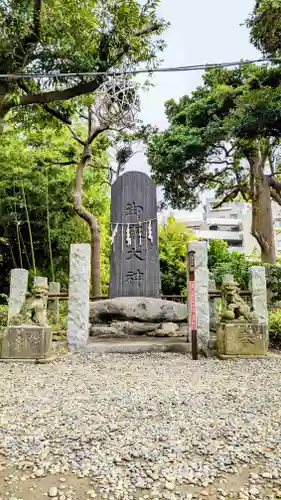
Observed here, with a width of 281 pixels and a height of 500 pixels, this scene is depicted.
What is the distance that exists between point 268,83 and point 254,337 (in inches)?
267

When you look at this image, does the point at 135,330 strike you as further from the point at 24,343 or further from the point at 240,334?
the point at 24,343

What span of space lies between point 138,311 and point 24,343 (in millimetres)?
2049

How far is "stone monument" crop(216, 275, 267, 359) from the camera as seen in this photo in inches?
179

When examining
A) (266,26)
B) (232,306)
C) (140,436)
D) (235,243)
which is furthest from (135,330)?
(235,243)

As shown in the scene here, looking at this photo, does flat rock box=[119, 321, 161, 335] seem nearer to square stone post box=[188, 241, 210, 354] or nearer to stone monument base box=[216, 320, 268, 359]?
square stone post box=[188, 241, 210, 354]

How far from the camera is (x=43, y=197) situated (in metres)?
10.4

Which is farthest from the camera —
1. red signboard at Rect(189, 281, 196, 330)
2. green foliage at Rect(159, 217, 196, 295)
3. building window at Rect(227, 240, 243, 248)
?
building window at Rect(227, 240, 243, 248)

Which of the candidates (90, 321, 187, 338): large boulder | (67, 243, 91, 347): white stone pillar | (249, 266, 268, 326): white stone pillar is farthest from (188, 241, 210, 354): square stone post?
(67, 243, 91, 347): white stone pillar

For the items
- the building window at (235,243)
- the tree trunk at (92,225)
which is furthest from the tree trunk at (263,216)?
the building window at (235,243)

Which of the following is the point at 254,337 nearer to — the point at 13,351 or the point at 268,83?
the point at 13,351

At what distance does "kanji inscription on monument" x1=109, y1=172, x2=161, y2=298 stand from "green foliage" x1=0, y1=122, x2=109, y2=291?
354 centimetres

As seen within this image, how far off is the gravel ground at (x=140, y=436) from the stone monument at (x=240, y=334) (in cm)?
87

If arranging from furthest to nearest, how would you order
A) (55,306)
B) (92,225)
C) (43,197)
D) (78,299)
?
(43,197) < (92,225) < (55,306) < (78,299)

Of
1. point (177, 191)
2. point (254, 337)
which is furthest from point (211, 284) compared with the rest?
point (177, 191)
